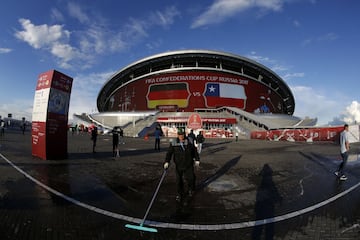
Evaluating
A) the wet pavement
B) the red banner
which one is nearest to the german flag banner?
the red banner

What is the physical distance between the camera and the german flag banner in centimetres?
5503

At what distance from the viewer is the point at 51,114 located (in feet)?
38.4

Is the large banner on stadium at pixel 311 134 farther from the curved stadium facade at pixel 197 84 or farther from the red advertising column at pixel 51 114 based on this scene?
the red advertising column at pixel 51 114

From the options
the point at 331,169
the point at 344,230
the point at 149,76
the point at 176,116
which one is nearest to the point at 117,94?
the point at 149,76

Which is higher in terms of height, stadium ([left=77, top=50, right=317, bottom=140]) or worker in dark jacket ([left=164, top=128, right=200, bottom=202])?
stadium ([left=77, top=50, right=317, bottom=140])

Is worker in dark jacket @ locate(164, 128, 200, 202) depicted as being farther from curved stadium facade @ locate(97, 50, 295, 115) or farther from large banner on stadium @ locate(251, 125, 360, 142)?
curved stadium facade @ locate(97, 50, 295, 115)

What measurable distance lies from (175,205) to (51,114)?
8.81m

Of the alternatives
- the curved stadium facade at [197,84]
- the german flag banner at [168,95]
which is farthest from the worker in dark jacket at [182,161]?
the german flag banner at [168,95]

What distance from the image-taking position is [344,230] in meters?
4.27

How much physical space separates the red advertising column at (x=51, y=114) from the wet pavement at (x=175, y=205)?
2396 mm

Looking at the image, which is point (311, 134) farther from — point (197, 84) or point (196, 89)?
point (197, 84)

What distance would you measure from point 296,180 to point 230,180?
2.20m

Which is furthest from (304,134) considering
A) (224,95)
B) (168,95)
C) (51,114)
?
(168,95)

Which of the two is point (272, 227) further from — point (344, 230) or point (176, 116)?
point (176, 116)
